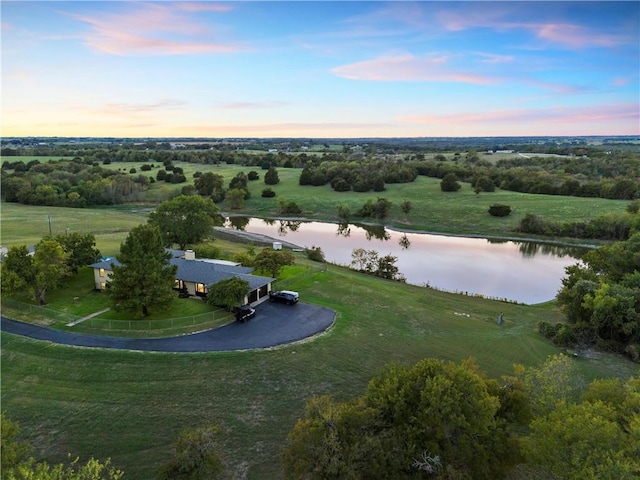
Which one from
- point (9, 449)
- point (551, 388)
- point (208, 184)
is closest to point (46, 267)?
point (9, 449)

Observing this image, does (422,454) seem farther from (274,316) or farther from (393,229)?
(393,229)

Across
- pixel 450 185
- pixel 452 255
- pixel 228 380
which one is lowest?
pixel 452 255

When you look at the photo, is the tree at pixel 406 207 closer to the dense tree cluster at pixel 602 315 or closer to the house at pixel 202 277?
the dense tree cluster at pixel 602 315

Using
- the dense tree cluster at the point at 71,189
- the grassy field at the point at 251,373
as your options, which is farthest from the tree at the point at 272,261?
the dense tree cluster at the point at 71,189

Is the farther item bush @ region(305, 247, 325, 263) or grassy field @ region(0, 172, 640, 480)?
bush @ region(305, 247, 325, 263)

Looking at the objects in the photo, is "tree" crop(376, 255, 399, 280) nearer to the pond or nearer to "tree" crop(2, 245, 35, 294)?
the pond

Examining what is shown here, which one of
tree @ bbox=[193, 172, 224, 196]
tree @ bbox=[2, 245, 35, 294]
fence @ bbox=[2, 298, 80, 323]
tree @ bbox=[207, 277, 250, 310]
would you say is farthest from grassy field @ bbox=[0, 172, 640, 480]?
tree @ bbox=[193, 172, 224, 196]

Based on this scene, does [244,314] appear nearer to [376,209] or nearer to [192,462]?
[192,462]
